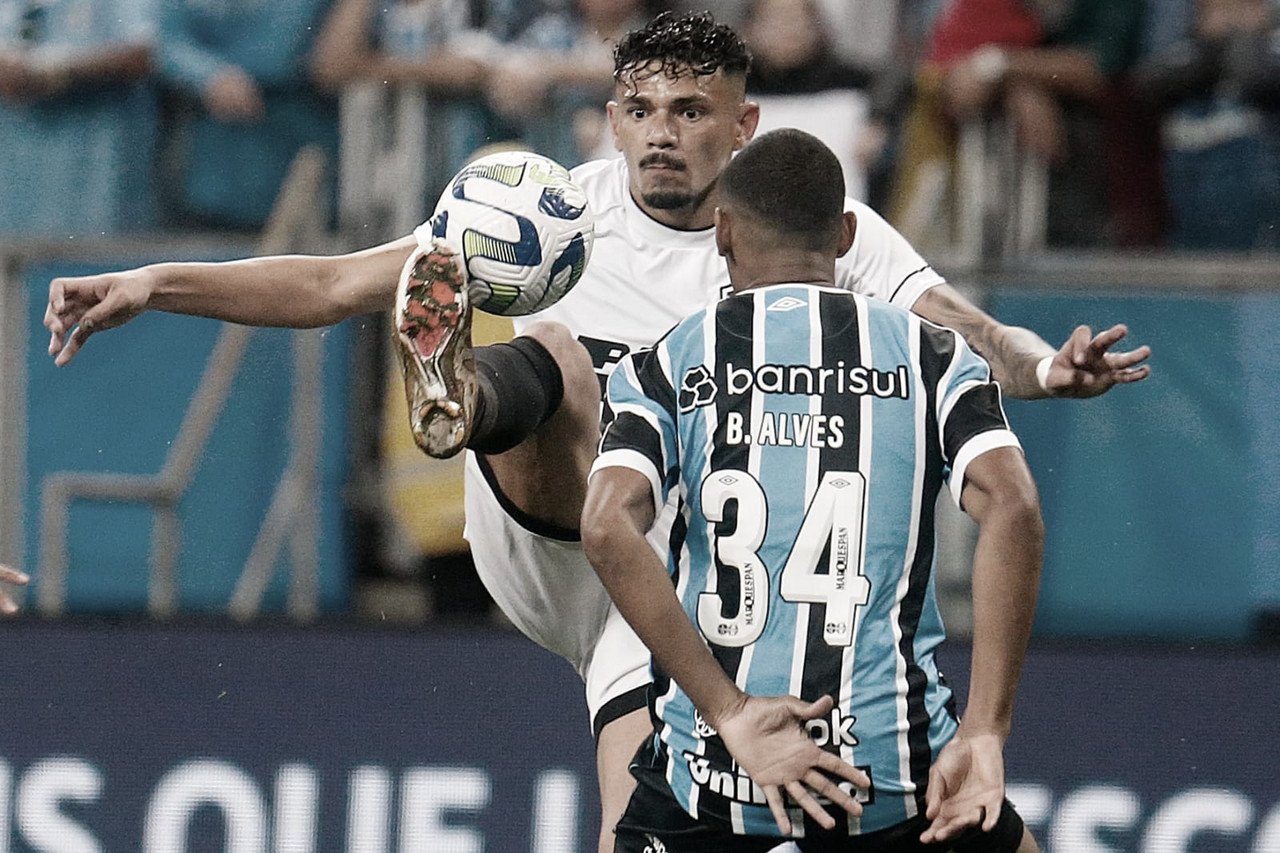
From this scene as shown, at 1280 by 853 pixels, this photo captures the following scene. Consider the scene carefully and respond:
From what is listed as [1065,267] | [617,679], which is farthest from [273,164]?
[617,679]

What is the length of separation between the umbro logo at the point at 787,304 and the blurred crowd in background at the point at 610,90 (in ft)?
9.72

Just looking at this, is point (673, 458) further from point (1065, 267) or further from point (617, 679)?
point (1065, 267)

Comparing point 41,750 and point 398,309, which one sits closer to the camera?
point 398,309

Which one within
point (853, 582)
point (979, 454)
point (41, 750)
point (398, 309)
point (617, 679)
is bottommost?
point (41, 750)

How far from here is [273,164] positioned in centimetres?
642

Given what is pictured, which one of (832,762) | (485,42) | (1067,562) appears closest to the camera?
(832,762)

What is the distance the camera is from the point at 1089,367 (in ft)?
11.2

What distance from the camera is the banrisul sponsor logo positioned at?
307 centimetres

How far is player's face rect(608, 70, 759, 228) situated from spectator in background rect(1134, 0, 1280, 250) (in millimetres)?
2433

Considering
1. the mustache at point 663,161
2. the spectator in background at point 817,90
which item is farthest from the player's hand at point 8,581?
the spectator in background at point 817,90

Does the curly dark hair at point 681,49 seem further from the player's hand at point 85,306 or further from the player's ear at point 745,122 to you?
the player's hand at point 85,306

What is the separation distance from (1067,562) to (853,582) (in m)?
2.90

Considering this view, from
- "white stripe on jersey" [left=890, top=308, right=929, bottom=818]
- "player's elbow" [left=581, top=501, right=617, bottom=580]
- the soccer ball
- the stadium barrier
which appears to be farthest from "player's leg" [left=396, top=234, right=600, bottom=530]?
the stadium barrier

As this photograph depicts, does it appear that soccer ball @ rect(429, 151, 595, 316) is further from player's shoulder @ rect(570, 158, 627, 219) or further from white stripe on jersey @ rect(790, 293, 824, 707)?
white stripe on jersey @ rect(790, 293, 824, 707)
